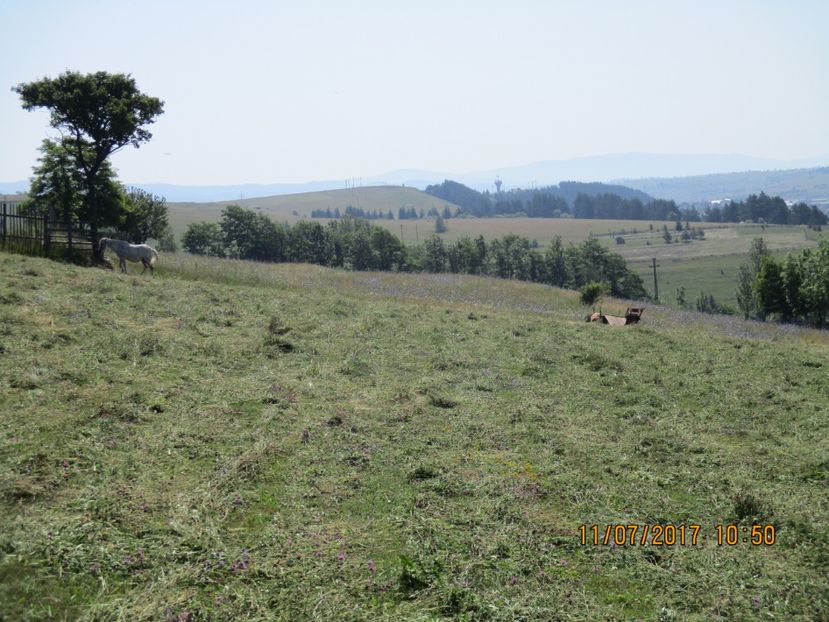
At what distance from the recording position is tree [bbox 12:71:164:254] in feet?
84.8

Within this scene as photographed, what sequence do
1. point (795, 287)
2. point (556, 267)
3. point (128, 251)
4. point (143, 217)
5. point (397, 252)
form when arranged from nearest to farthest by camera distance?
point (128, 251), point (143, 217), point (795, 287), point (397, 252), point (556, 267)

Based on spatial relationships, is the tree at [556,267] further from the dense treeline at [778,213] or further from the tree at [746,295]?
the dense treeline at [778,213]

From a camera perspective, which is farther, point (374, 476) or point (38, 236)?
point (38, 236)

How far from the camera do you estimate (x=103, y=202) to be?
108 ft

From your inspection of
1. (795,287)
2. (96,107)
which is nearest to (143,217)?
(96,107)

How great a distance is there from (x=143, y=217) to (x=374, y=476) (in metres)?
40.0

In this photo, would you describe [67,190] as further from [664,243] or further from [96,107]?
[664,243]

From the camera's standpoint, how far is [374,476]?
7473mm

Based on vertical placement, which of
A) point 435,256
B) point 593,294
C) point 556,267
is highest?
point 435,256

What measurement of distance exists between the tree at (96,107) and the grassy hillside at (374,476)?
14528mm
